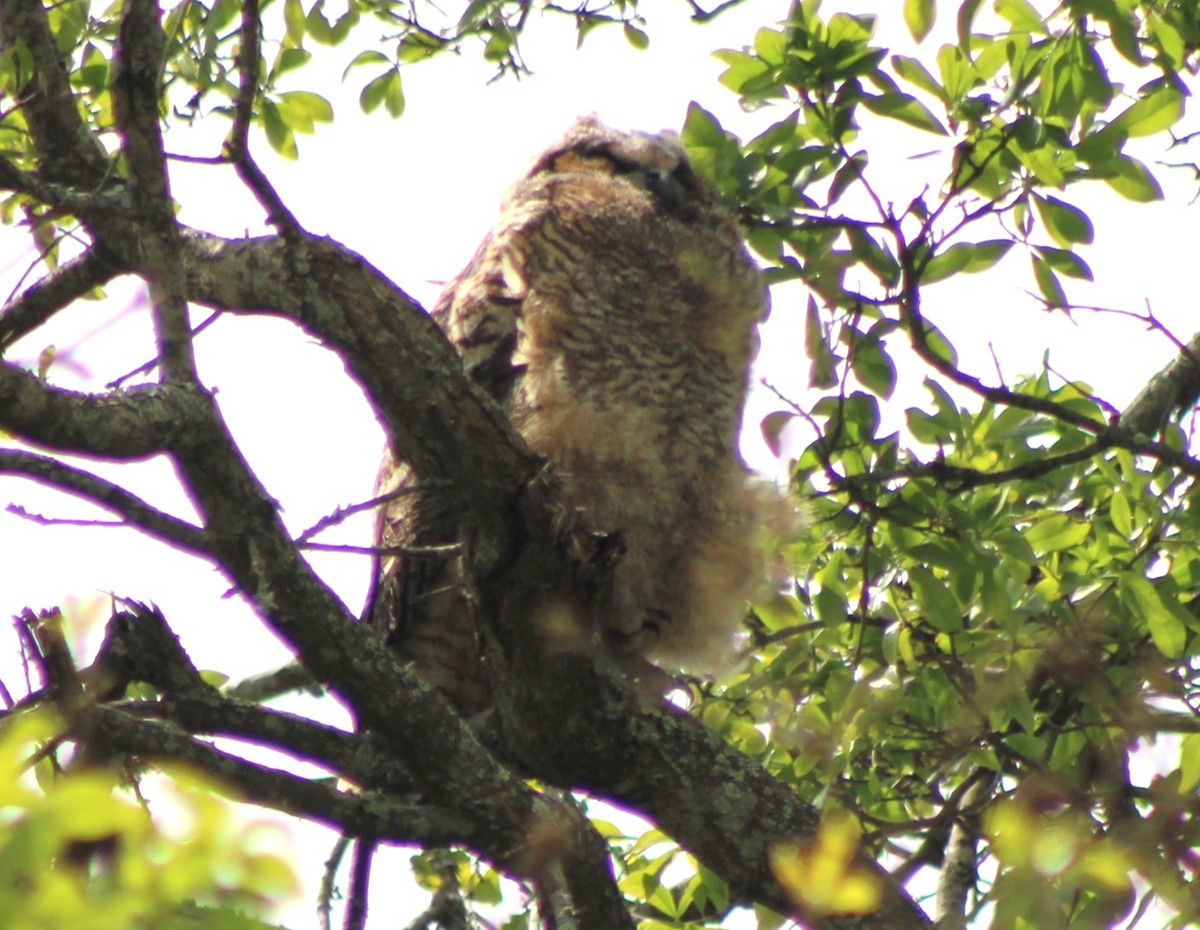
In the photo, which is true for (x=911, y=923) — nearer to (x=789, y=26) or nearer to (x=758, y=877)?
(x=758, y=877)

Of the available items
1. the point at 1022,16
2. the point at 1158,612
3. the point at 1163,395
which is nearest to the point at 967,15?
the point at 1022,16

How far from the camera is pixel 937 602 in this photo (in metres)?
3.06

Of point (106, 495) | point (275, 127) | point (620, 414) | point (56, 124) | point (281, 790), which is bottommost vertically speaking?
point (281, 790)

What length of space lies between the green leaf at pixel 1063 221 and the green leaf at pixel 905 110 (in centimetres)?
26

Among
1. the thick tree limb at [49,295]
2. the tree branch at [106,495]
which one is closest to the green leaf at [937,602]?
the tree branch at [106,495]

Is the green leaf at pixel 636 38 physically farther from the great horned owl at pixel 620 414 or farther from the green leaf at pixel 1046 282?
the green leaf at pixel 1046 282

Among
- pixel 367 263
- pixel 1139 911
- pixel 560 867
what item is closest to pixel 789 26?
pixel 367 263

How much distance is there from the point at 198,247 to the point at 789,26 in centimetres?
120

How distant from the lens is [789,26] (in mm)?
A: 2832

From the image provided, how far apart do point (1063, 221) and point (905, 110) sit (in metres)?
0.39

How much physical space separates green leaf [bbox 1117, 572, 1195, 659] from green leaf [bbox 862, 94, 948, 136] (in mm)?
985

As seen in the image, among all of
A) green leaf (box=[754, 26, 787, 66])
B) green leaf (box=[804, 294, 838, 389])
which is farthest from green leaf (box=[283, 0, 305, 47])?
green leaf (box=[804, 294, 838, 389])

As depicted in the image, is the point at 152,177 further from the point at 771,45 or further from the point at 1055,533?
the point at 1055,533

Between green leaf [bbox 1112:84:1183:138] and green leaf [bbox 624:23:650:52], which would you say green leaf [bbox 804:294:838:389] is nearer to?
green leaf [bbox 1112:84:1183:138]
